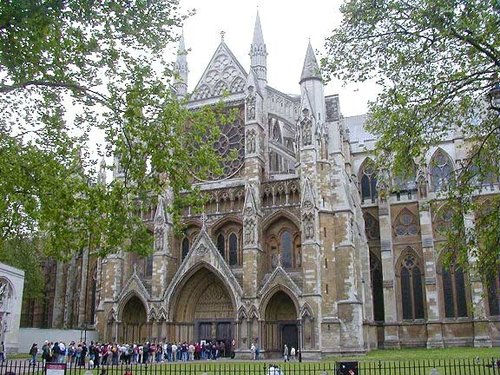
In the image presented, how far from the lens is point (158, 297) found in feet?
113

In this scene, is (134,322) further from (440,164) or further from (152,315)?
(440,164)

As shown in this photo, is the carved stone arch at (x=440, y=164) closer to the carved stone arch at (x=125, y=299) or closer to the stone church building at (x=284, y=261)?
the stone church building at (x=284, y=261)

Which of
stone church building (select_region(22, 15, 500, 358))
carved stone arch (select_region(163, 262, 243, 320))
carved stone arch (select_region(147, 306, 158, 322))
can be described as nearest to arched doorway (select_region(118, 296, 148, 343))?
stone church building (select_region(22, 15, 500, 358))

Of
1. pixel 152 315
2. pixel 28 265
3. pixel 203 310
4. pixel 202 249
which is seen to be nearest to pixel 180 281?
pixel 202 249

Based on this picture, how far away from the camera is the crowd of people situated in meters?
27.8

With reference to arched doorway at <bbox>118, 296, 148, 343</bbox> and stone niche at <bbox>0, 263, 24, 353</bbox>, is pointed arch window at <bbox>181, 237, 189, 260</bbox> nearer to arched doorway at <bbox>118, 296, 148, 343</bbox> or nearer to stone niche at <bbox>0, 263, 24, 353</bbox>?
arched doorway at <bbox>118, 296, 148, 343</bbox>

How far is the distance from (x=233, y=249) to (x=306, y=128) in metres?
9.13

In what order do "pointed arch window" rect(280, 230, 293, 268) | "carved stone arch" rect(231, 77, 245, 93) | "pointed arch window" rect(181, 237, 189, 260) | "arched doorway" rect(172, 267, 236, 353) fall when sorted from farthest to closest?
1. "carved stone arch" rect(231, 77, 245, 93)
2. "pointed arch window" rect(181, 237, 189, 260)
3. "arched doorway" rect(172, 267, 236, 353)
4. "pointed arch window" rect(280, 230, 293, 268)

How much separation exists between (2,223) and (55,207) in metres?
2.72

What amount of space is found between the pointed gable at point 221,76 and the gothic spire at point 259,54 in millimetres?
1086

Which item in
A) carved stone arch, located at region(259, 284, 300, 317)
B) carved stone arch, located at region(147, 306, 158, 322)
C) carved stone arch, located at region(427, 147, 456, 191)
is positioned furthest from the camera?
carved stone arch, located at region(427, 147, 456, 191)

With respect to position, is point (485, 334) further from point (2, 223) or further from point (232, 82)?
point (2, 223)

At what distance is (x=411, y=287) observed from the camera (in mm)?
41719

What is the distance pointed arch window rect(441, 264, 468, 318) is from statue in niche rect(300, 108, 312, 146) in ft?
48.5
